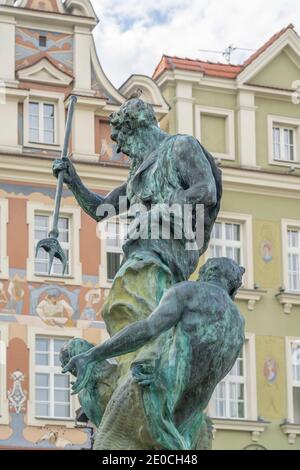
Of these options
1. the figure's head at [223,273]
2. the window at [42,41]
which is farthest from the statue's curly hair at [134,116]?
the window at [42,41]

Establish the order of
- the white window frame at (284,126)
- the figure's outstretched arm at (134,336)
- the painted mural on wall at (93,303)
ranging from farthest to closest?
1. the white window frame at (284,126)
2. the painted mural on wall at (93,303)
3. the figure's outstretched arm at (134,336)

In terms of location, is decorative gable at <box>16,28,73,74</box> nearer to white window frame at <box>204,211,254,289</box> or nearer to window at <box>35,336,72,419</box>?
white window frame at <box>204,211,254,289</box>

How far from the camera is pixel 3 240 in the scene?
28000mm

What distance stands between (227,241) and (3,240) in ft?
14.8

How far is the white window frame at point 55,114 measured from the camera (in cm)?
2848

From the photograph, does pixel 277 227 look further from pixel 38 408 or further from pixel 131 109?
pixel 131 109

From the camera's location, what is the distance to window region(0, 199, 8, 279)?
27875mm

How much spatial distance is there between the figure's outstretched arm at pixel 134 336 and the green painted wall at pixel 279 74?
78.3 feet

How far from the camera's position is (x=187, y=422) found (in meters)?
7.60

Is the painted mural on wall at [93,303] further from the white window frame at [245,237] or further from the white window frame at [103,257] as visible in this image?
the white window frame at [245,237]

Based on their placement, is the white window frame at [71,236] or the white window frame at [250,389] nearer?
the white window frame at [71,236]

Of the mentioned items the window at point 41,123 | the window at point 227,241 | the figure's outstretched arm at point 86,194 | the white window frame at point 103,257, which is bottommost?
the figure's outstretched arm at point 86,194

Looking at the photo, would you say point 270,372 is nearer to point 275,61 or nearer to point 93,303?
point 93,303

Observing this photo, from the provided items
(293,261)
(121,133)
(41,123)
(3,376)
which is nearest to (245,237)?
(293,261)
